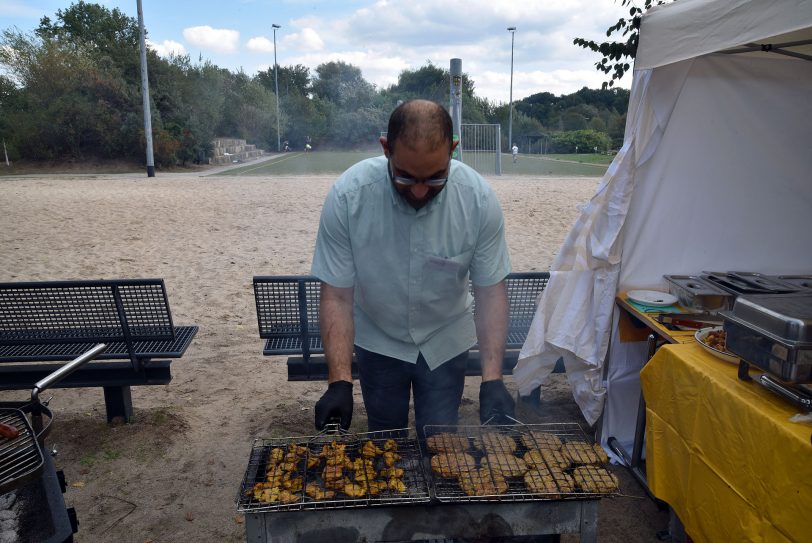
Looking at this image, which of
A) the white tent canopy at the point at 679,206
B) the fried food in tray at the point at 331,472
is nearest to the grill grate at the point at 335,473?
the fried food in tray at the point at 331,472

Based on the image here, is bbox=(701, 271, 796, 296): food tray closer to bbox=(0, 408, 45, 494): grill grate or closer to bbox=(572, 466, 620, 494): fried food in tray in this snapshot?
bbox=(572, 466, 620, 494): fried food in tray

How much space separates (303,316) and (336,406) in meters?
1.64

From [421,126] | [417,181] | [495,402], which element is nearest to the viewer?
[421,126]

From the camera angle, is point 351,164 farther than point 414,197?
Yes

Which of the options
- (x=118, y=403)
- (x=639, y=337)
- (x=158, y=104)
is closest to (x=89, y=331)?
(x=118, y=403)

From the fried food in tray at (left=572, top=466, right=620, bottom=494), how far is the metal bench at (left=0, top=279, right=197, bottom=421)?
2903mm

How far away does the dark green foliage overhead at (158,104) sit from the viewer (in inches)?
1273

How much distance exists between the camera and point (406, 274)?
262 centimetres

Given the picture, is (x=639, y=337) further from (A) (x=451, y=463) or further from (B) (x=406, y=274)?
(A) (x=451, y=463)

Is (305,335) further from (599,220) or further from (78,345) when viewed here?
(599,220)

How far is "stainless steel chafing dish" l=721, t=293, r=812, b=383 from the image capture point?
207cm

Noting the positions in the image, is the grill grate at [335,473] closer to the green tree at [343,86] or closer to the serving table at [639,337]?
the serving table at [639,337]

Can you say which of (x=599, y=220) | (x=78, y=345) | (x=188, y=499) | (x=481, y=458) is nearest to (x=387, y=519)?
(x=481, y=458)

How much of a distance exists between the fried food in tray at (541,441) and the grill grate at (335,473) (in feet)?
1.50
